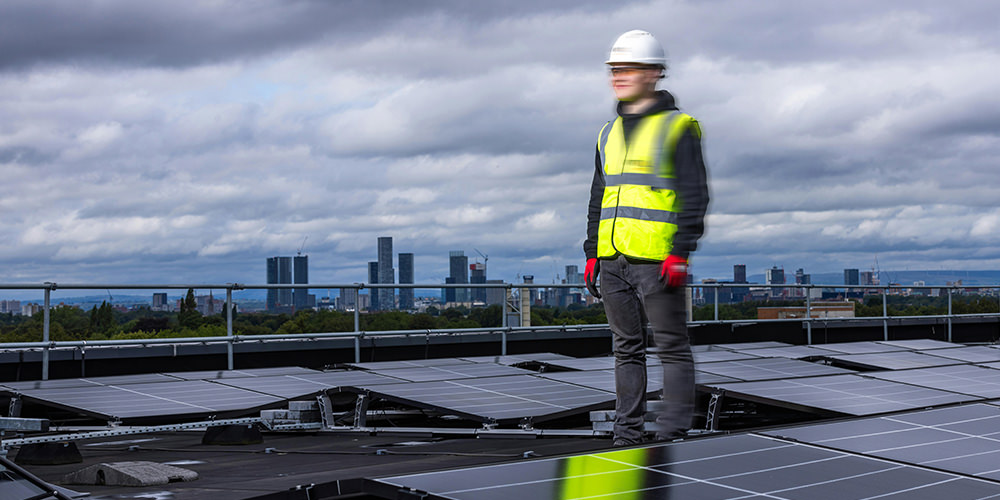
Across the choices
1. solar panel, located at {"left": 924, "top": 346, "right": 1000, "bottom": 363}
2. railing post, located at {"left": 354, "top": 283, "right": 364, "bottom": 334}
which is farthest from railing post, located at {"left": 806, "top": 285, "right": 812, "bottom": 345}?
railing post, located at {"left": 354, "top": 283, "right": 364, "bottom": 334}

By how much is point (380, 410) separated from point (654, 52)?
3.83 m

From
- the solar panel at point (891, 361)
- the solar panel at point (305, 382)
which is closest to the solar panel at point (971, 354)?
the solar panel at point (891, 361)

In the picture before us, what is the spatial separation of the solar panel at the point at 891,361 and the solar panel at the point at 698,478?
5.81 meters

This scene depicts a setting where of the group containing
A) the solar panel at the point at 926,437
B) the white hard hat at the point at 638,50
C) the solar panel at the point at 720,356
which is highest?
the white hard hat at the point at 638,50

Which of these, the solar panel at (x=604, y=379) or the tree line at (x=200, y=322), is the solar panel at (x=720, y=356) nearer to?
the solar panel at (x=604, y=379)

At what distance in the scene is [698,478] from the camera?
9.11 ft

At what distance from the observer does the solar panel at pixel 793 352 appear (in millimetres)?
9641

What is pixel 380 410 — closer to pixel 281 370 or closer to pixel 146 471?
pixel 281 370

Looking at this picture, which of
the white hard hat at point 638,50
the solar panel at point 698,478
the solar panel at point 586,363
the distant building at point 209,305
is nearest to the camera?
the solar panel at point 698,478

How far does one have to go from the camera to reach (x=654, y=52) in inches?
163

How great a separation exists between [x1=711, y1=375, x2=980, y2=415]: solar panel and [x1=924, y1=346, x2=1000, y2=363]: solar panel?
3.12m

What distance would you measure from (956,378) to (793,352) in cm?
308

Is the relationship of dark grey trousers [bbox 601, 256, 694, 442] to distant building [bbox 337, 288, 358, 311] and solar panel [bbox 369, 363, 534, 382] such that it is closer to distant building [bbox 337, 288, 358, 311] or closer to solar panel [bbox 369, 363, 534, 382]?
solar panel [bbox 369, 363, 534, 382]

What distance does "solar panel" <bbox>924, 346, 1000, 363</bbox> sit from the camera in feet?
30.5
